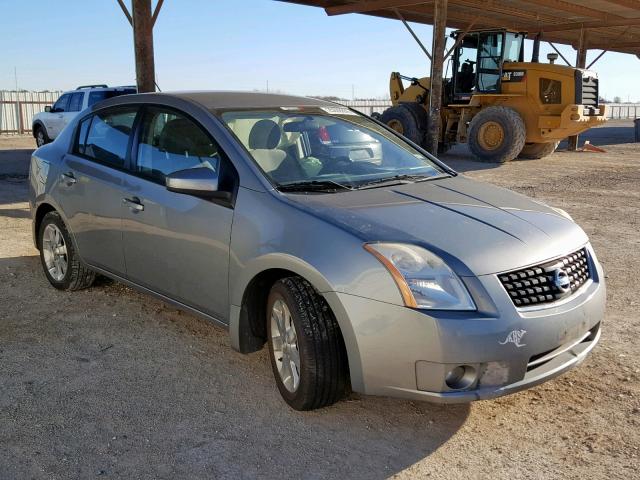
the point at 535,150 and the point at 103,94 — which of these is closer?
the point at 103,94

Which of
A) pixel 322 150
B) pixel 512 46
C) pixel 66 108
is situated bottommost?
pixel 322 150

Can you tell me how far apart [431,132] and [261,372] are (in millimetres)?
12625

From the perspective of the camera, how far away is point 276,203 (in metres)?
3.41

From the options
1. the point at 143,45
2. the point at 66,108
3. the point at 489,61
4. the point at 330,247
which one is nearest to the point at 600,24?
the point at 489,61

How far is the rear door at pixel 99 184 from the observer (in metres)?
4.48

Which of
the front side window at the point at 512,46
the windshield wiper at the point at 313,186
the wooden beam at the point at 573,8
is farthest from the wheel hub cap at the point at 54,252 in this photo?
the wooden beam at the point at 573,8

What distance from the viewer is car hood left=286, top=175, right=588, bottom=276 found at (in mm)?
3000

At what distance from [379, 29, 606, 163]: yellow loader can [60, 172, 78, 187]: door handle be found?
12426 millimetres

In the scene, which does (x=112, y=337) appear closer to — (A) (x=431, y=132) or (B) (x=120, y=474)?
(B) (x=120, y=474)

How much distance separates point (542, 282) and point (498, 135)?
13.6m

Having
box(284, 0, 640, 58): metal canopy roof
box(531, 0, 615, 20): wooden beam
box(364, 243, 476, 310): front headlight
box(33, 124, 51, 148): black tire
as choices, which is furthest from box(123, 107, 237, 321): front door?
box(33, 124, 51, 148): black tire

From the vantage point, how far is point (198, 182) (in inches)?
142

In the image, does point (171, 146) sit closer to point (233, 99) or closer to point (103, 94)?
point (233, 99)

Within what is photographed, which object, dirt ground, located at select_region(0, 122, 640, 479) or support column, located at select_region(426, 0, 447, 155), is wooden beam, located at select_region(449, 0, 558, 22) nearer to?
support column, located at select_region(426, 0, 447, 155)
